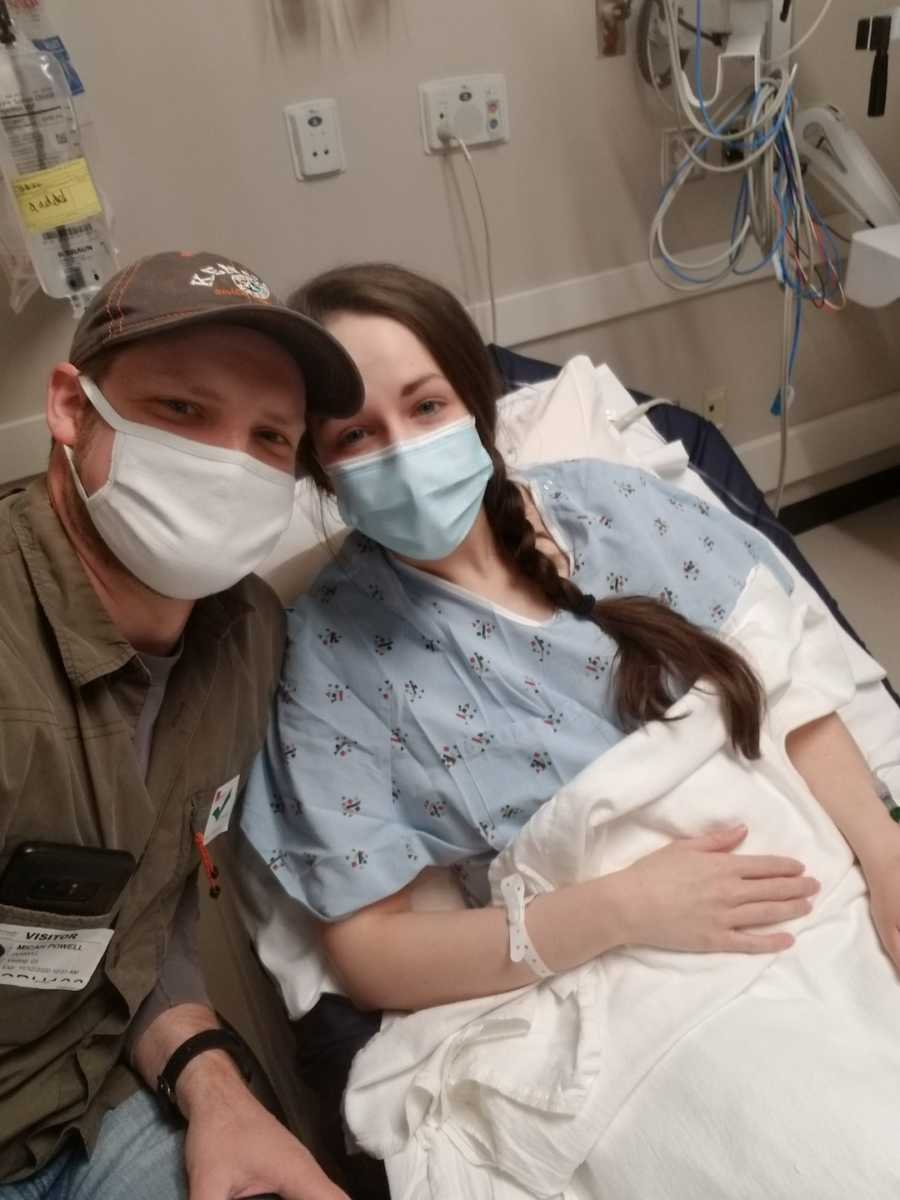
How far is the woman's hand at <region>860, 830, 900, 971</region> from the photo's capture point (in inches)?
39.2

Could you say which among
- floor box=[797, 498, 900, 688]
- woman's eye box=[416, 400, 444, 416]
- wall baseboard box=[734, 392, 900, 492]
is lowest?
floor box=[797, 498, 900, 688]

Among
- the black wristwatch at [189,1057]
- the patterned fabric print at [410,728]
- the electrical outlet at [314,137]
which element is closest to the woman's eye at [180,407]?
the patterned fabric print at [410,728]

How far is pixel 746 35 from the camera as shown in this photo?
5.67ft

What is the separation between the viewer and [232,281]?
887 millimetres

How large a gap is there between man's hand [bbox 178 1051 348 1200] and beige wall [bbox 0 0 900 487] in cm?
117

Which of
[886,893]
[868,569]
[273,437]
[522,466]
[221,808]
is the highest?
[273,437]

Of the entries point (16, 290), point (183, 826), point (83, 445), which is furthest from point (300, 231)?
point (183, 826)

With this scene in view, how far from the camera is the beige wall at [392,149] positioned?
5.10ft

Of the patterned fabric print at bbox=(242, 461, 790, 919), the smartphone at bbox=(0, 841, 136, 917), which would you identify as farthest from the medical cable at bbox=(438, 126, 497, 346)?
the smartphone at bbox=(0, 841, 136, 917)

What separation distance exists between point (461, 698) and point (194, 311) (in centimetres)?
53

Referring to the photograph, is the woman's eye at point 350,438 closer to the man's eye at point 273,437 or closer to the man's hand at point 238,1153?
the man's eye at point 273,437

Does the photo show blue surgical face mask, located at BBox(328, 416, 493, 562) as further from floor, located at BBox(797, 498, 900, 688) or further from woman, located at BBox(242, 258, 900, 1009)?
floor, located at BBox(797, 498, 900, 688)

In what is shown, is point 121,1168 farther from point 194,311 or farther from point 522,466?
point 522,466

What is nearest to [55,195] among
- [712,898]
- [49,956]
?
[49,956]
